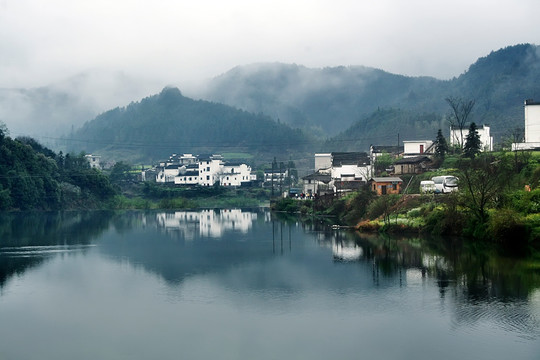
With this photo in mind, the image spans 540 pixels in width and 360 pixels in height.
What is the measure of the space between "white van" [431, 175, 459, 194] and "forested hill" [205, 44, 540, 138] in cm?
3913

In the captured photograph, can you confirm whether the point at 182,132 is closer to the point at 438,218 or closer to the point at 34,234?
the point at 34,234

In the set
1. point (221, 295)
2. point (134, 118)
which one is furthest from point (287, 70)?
point (221, 295)

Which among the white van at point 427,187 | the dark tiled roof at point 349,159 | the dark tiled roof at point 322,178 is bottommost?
the white van at point 427,187

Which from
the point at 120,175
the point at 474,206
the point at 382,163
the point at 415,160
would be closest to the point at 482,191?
the point at 474,206

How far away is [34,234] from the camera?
1141 inches

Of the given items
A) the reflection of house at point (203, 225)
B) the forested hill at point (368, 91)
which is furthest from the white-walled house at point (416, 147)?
the forested hill at point (368, 91)

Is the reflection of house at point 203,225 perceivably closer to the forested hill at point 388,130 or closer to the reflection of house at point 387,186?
the reflection of house at point 387,186

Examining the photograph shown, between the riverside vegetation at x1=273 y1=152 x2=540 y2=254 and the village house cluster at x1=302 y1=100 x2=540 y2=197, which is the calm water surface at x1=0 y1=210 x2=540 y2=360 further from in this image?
the village house cluster at x1=302 y1=100 x2=540 y2=197

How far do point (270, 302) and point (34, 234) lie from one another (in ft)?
59.3

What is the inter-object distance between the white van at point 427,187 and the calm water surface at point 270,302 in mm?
5421

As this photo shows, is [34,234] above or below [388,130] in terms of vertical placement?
below

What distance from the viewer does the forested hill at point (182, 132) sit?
106500mm

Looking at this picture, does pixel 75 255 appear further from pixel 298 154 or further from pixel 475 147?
pixel 298 154

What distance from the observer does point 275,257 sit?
2050 centimetres
